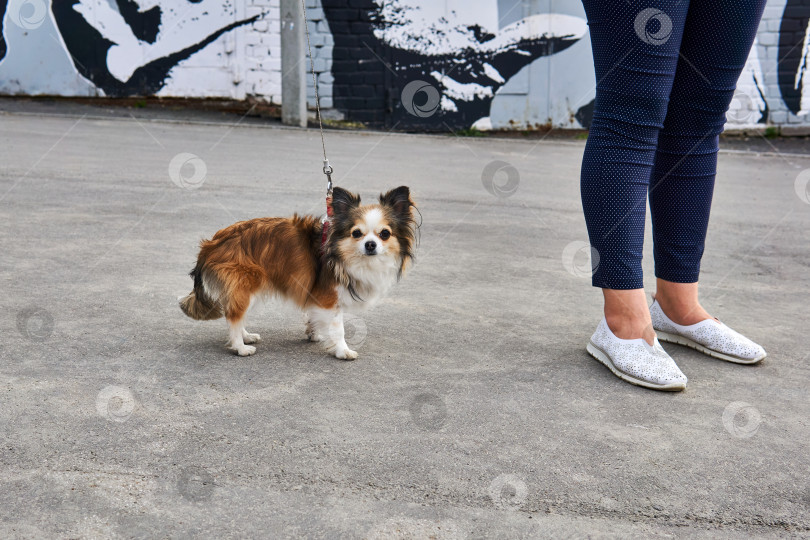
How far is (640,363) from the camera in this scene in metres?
2.64

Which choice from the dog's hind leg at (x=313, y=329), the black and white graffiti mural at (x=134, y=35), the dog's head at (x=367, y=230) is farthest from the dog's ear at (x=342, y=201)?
the black and white graffiti mural at (x=134, y=35)

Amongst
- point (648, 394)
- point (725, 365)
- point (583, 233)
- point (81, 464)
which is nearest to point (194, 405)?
point (81, 464)

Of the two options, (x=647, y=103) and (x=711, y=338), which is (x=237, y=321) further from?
(x=711, y=338)

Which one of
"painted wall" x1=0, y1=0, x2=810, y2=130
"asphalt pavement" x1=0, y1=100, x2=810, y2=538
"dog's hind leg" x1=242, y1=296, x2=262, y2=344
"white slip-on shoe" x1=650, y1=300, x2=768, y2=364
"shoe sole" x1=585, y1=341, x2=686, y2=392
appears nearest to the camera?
"asphalt pavement" x1=0, y1=100, x2=810, y2=538

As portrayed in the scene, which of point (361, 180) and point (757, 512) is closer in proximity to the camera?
point (757, 512)

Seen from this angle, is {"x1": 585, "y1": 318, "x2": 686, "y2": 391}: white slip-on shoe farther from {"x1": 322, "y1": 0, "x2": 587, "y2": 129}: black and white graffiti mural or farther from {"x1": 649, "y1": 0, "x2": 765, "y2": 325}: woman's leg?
{"x1": 322, "y1": 0, "x2": 587, "y2": 129}: black and white graffiti mural

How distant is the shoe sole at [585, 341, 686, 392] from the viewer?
2.58m

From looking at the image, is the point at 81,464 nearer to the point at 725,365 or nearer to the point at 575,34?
the point at 725,365

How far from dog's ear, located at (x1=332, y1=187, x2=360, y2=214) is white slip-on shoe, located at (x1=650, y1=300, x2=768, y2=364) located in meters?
1.27

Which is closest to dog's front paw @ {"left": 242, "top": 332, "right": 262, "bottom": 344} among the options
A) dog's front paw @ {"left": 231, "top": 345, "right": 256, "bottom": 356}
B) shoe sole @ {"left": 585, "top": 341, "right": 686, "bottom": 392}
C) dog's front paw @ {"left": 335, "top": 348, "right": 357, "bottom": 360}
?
dog's front paw @ {"left": 231, "top": 345, "right": 256, "bottom": 356}

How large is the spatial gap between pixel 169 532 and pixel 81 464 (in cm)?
40

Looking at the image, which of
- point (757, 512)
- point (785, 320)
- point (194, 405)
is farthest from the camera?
point (785, 320)

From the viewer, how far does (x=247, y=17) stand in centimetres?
1309

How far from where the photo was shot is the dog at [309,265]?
9.50 feet
